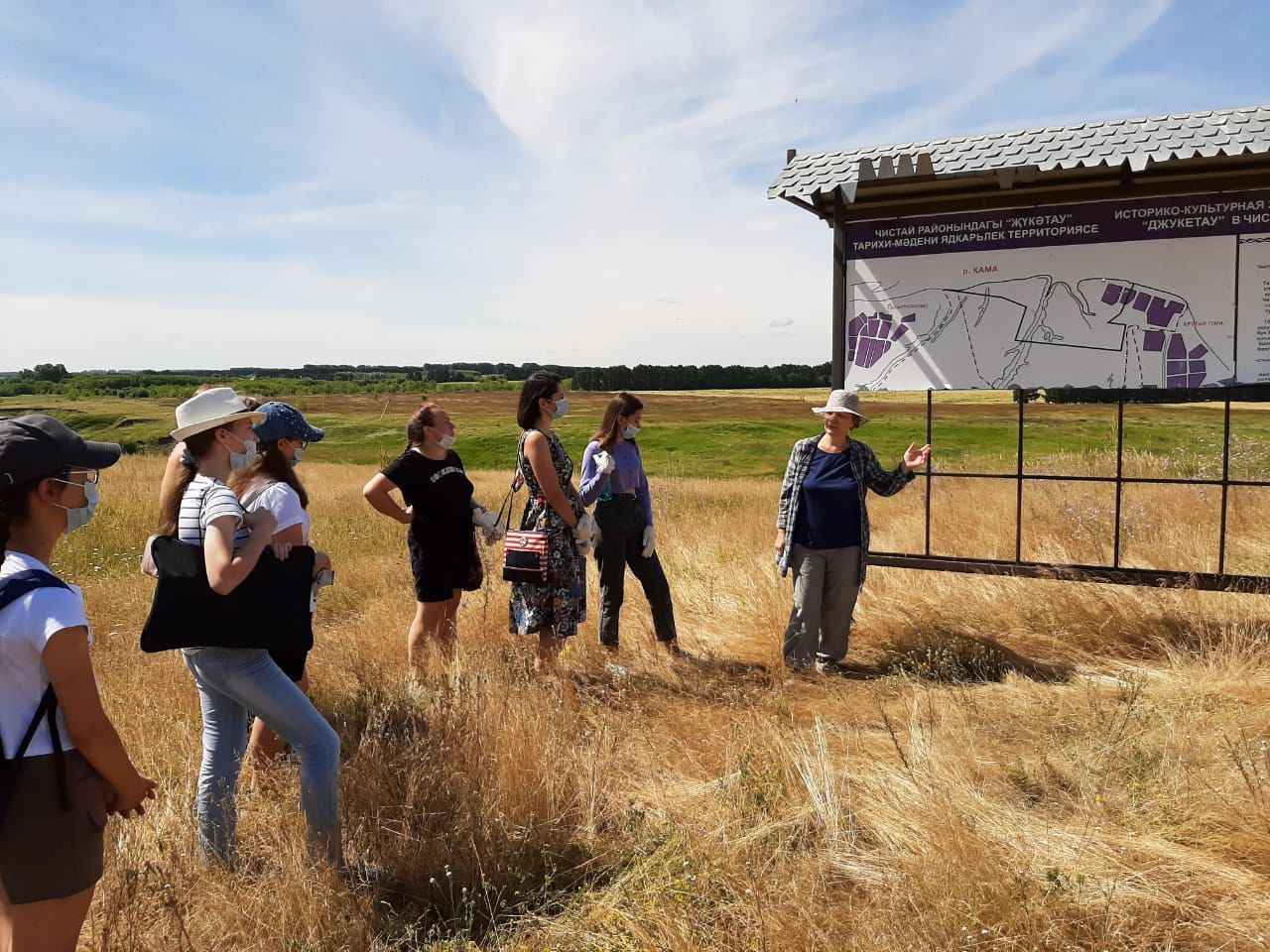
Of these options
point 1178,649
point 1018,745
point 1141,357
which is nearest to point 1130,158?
point 1141,357

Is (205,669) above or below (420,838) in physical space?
above

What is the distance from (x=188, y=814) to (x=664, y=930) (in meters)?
1.90

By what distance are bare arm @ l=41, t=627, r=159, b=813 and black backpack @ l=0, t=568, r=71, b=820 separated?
3 centimetres

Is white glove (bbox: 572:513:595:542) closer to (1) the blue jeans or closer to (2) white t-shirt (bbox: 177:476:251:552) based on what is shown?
(1) the blue jeans

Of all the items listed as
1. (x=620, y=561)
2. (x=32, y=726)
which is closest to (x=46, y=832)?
(x=32, y=726)

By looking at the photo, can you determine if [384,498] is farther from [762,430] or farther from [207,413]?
[762,430]

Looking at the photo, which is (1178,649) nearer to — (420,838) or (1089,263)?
(1089,263)

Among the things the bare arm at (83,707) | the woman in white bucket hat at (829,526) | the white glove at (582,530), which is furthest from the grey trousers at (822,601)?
the bare arm at (83,707)

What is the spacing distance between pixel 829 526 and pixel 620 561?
1.34 m

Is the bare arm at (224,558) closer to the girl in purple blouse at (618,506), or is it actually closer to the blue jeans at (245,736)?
the blue jeans at (245,736)

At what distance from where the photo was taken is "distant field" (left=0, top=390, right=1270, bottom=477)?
27859 millimetres

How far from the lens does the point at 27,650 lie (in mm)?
2035

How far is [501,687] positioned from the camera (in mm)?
4590

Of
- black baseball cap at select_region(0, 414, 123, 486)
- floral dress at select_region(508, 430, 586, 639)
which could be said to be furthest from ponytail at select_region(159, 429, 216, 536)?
floral dress at select_region(508, 430, 586, 639)
